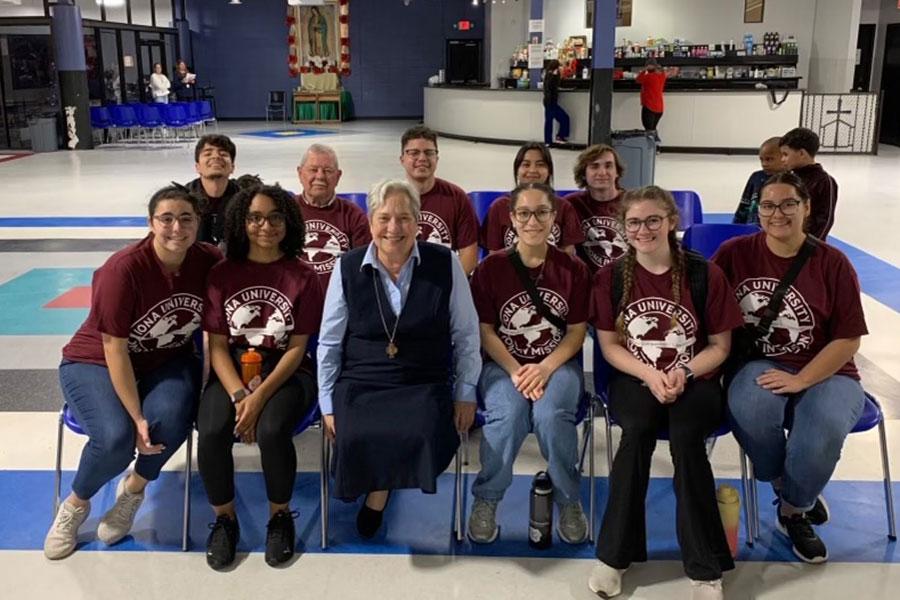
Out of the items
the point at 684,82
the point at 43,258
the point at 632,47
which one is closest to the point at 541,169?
the point at 43,258

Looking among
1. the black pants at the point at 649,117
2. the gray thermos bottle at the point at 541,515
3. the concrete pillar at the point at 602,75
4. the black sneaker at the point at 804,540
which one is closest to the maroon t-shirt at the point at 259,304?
the gray thermos bottle at the point at 541,515

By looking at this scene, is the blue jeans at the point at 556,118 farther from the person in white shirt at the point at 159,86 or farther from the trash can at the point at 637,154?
the person in white shirt at the point at 159,86

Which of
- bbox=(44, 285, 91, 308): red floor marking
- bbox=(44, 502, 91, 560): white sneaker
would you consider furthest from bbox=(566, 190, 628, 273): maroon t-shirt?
bbox=(44, 285, 91, 308): red floor marking

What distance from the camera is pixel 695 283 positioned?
2.73m

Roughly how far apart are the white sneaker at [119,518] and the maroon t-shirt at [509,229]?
180 cm

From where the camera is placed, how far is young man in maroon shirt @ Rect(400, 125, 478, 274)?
385cm

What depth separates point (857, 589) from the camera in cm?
262

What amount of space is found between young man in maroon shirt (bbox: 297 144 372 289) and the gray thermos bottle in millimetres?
1331

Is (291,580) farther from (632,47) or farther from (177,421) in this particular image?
(632,47)

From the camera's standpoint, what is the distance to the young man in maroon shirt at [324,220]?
3672 millimetres

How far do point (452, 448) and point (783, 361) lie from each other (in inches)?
45.0

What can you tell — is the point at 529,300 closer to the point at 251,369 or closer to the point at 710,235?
the point at 251,369

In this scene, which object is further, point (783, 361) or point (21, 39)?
point (21, 39)

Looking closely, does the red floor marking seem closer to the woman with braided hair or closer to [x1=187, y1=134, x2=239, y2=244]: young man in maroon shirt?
[x1=187, y1=134, x2=239, y2=244]: young man in maroon shirt
